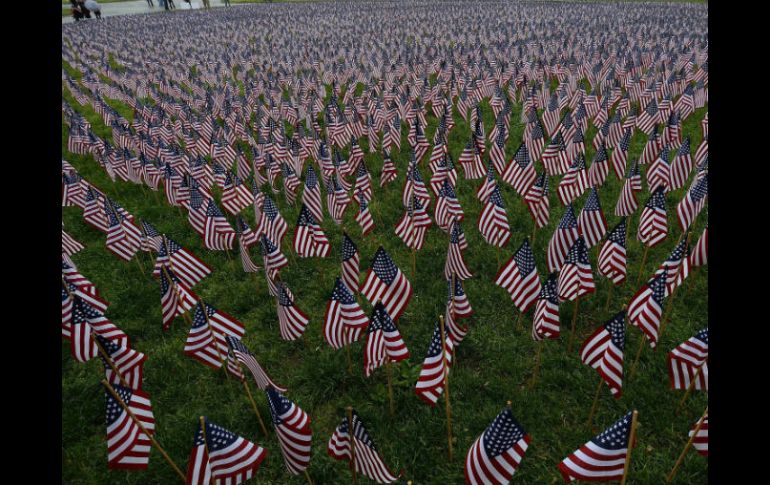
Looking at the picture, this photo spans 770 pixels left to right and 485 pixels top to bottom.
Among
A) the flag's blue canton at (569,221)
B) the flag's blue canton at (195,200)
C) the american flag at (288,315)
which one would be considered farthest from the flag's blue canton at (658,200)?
the flag's blue canton at (195,200)

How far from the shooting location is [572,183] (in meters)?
8.66

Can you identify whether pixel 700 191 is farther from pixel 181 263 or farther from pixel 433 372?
pixel 181 263

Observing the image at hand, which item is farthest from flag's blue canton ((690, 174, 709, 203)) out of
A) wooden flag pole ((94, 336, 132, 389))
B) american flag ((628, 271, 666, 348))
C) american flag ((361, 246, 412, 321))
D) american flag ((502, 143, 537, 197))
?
wooden flag pole ((94, 336, 132, 389))

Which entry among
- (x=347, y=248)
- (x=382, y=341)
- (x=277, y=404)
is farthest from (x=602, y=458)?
(x=347, y=248)

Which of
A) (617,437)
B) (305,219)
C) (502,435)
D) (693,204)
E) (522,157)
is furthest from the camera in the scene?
(522,157)

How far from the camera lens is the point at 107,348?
16.5 feet

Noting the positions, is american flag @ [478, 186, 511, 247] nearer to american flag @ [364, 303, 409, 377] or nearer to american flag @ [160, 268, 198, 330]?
american flag @ [364, 303, 409, 377]

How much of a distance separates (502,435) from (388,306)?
254cm

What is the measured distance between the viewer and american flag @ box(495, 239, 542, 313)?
19.0 feet

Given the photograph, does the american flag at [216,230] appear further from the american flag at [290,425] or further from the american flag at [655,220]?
the american flag at [655,220]

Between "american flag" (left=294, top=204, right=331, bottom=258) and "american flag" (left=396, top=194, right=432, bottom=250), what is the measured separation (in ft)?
4.21

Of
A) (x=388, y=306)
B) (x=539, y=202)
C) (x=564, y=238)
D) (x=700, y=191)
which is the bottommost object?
(x=388, y=306)
